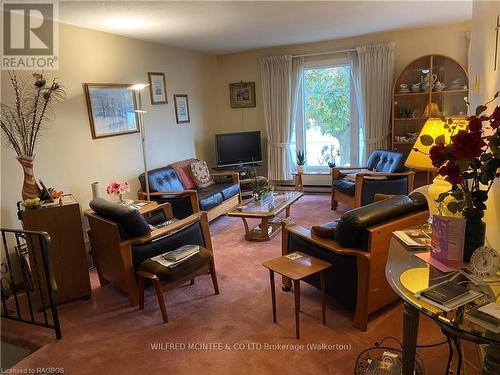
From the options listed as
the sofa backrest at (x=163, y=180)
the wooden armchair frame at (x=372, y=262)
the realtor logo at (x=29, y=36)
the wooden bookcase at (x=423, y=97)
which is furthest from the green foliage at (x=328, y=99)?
the realtor logo at (x=29, y=36)

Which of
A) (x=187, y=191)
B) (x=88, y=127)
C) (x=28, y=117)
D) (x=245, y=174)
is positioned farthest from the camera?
(x=245, y=174)

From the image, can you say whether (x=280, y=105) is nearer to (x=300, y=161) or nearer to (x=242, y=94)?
(x=242, y=94)

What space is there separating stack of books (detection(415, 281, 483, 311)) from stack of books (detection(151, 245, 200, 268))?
1776 millimetres

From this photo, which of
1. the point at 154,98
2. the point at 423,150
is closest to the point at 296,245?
the point at 423,150

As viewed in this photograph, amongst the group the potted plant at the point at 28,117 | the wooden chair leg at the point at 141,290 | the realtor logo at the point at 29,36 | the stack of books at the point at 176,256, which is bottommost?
the wooden chair leg at the point at 141,290

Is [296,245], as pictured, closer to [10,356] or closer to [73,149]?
[10,356]

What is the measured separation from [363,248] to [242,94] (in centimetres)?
459

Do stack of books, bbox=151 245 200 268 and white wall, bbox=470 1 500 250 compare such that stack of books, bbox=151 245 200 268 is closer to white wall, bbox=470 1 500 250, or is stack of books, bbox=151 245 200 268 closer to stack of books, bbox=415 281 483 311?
stack of books, bbox=415 281 483 311

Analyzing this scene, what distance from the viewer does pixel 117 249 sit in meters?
2.73

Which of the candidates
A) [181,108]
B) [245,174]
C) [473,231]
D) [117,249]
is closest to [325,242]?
[473,231]

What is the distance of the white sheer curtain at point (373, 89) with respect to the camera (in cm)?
525

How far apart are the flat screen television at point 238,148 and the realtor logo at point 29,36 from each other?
110 inches

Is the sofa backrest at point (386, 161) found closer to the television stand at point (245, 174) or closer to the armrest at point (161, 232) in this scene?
the television stand at point (245, 174)

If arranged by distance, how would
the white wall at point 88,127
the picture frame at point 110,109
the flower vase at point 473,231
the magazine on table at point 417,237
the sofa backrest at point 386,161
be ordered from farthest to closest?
the sofa backrest at point 386,161 → the picture frame at point 110,109 → the white wall at point 88,127 → the magazine on table at point 417,237 → the flower vase at point 473,231
